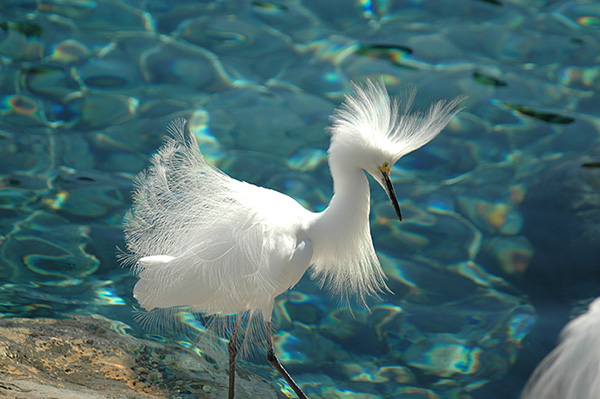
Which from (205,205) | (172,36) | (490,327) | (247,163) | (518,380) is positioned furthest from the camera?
(172,36)

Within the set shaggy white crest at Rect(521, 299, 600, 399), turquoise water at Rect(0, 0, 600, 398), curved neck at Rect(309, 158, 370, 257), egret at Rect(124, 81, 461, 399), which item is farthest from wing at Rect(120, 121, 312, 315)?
shaggy white crest at Rect(521, 299, 600, 399)

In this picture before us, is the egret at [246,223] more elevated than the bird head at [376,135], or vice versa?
the bird head at [376,135]

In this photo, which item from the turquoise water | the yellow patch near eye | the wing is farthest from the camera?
the turquoise water

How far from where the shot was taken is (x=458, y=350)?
328 cm

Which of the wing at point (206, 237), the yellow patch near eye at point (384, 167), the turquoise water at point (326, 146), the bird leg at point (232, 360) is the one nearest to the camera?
the wing at point (206, 237)

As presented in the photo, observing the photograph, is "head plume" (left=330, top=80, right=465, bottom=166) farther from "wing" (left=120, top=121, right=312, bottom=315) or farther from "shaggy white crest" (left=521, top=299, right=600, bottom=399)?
"shaggy white crest" (left=521, top=299, right=600, bottom=399)

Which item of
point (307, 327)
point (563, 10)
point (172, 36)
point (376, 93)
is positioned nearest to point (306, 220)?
point (376, 93)

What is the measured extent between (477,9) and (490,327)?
125 inches

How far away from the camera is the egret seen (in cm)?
241

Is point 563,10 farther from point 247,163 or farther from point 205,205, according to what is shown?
point 205,205

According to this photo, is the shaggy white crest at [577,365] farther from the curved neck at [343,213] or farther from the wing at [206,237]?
the wing at [206,237]

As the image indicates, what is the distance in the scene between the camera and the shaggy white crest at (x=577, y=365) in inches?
80.8

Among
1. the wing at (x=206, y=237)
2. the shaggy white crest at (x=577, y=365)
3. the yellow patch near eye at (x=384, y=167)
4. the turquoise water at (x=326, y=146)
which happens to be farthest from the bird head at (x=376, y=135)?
the turquoise water at (x=326, y=146)

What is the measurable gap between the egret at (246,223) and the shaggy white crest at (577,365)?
0.77 metres
